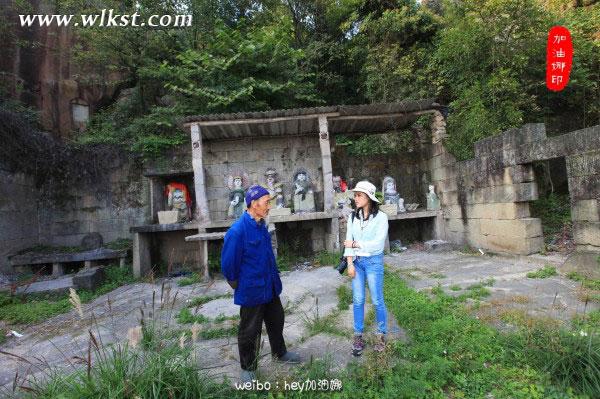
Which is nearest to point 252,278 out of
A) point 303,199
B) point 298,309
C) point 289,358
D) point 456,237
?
point 289,358

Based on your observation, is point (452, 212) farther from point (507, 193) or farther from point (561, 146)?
point (561, 146)

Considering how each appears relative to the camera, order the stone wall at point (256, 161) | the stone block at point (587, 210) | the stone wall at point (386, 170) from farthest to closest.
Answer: the stone wall at point (386, 170) → the stone wall at point (256, 161) → the stone block at point (587, 210)

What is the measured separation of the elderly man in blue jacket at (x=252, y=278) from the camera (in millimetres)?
2727

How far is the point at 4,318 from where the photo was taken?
547 cm

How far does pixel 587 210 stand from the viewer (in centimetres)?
522

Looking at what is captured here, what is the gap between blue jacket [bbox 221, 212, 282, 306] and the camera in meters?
2.74

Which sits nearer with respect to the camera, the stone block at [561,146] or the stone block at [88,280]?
the stone block at [561,146]

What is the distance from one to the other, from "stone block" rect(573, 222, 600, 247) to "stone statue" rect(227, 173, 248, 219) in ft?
21.8

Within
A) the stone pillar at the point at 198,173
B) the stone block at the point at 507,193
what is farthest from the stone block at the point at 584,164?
the stone pillar at the point at 198,173

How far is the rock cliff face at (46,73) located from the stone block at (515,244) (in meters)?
13.6

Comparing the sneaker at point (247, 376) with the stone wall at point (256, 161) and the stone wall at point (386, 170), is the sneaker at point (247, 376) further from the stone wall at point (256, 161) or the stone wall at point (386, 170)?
the stone wall at point (386, 170)

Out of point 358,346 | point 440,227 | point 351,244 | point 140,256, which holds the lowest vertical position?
point 358,346

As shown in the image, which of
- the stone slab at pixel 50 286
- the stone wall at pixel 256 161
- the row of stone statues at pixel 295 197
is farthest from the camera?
the stone wall at pixel 256 161

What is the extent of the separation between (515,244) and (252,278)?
590 centimetres
